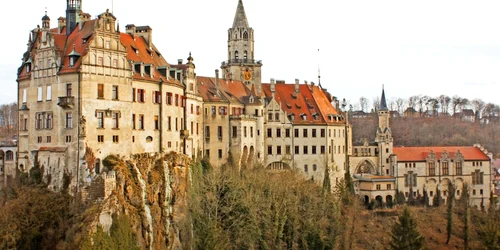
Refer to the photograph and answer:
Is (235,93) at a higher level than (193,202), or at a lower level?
higher

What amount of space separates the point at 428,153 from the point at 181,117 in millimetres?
43546

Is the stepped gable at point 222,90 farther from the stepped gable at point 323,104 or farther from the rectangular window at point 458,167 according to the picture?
the rectangular window at point 458,167

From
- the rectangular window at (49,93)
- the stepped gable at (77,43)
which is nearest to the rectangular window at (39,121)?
the rectangular window at (49,93)

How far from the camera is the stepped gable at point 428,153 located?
87875 mm

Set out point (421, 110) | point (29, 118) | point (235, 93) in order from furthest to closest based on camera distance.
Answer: point (421, 110) → point (235, 93) → point (29, 118)

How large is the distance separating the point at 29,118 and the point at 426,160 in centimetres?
5736

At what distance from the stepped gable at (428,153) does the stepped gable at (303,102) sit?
1231cm

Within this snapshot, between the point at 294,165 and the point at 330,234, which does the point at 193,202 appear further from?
the point at 294,165

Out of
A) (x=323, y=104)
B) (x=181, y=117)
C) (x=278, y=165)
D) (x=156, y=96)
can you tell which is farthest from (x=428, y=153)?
(x=156, y=96)

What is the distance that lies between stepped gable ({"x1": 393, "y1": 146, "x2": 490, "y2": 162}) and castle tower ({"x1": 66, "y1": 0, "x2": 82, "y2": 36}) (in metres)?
51.2

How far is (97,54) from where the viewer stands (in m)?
49.7

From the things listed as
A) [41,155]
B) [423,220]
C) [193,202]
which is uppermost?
[41,155]

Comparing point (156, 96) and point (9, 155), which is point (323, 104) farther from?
point (9, 155)

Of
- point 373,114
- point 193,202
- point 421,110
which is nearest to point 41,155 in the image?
point 193,202
